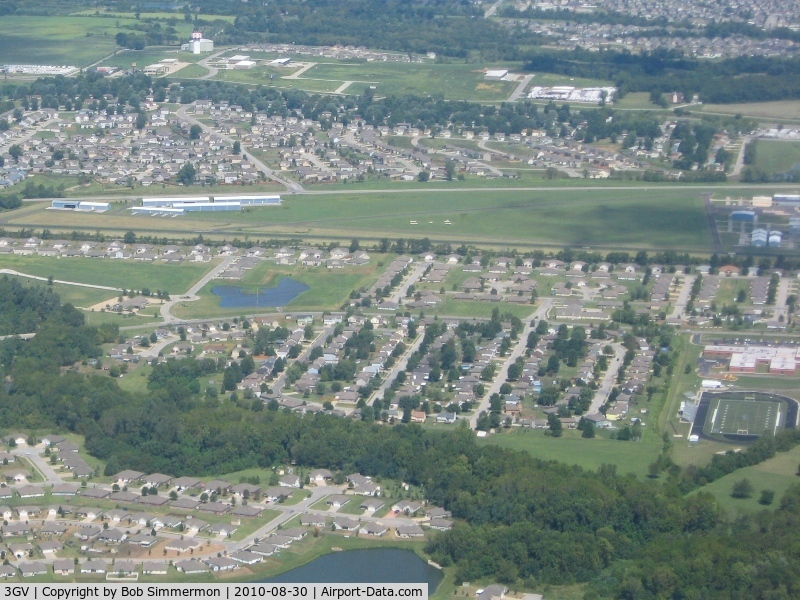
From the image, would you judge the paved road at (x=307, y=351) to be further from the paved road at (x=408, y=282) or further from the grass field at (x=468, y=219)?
the grass field at (x=468, y=219)

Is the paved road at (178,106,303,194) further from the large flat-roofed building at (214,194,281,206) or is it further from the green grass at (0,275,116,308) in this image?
the green grass at (0,275,116,308)

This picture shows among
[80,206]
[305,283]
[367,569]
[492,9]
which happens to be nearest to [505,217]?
[305,283]

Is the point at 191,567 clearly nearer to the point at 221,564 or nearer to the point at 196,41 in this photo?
the point at 221,564

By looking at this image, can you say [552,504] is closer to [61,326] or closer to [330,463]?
[330,463]

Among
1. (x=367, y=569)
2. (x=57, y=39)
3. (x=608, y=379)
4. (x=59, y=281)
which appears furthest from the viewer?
(x=57, y=39)

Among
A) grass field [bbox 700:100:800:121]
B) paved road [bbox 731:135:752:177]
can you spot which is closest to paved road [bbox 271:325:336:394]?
paved road [bbox 731:135:752:177]

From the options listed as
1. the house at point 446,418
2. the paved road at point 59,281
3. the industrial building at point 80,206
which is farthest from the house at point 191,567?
the industrial building at point 80,206

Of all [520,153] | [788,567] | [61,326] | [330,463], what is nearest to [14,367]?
[61,326]
